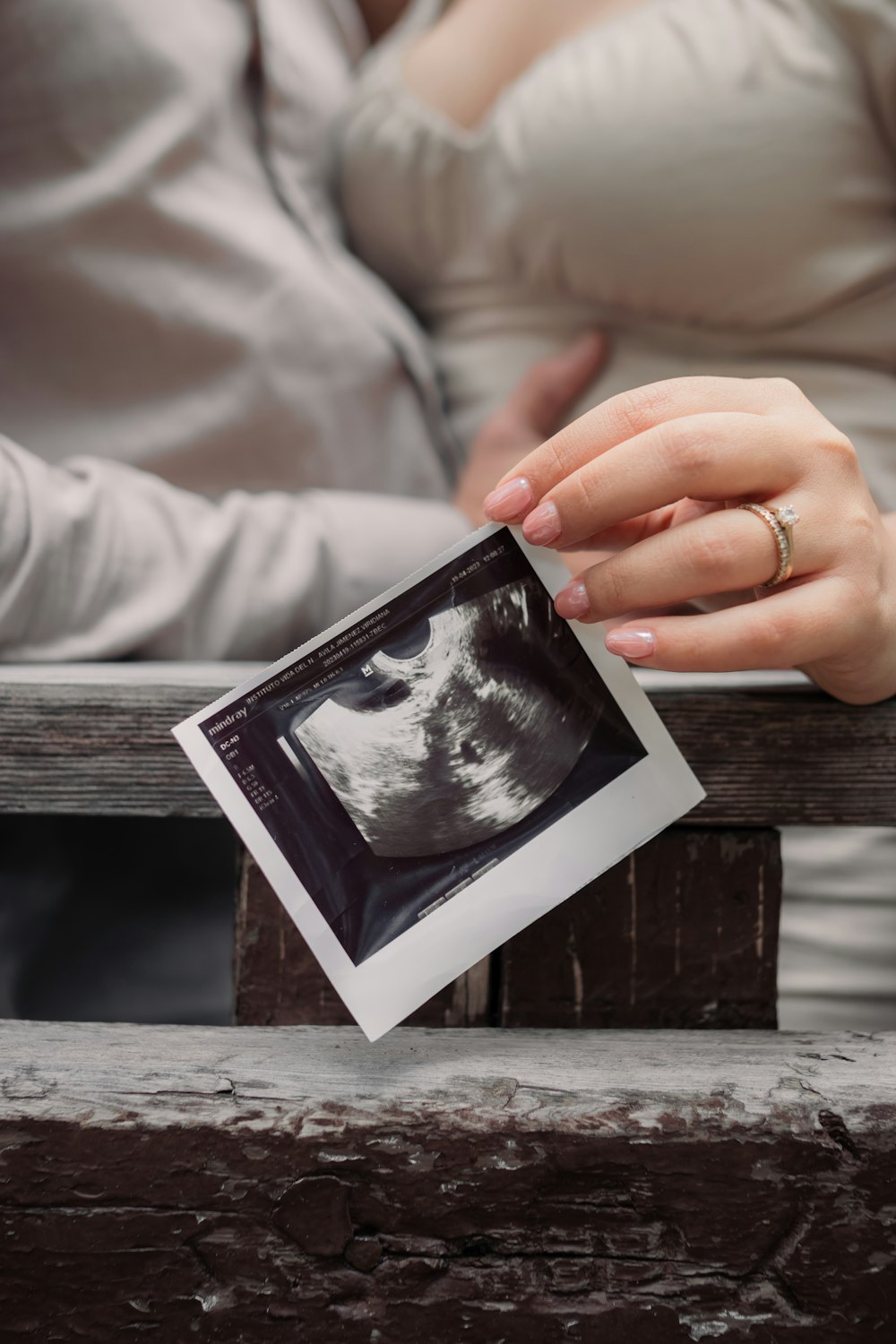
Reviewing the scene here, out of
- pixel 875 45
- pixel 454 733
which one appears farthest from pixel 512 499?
pixel 875 45

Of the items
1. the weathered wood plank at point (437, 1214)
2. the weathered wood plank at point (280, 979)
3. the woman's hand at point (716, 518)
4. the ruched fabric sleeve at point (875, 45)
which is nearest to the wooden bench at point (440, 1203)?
the weathered wood plank at point (437, 1214)

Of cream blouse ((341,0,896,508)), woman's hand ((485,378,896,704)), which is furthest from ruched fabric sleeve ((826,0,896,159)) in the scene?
woman's hand ((485,378,896,704))

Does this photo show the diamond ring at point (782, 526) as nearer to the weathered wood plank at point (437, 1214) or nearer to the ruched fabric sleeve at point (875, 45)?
the weathered wood plank at point (437, 1214)

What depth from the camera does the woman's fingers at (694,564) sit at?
435mm

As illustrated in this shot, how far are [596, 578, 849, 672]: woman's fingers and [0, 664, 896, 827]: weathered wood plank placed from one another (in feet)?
0.23

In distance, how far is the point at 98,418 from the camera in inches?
33.1

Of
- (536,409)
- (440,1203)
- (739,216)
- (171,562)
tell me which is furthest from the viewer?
(536,409)

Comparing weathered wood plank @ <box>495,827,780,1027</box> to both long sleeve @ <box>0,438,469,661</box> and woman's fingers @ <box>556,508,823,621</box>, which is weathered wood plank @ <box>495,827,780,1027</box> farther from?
long sleeve @ <box>0,438,469,661</box>

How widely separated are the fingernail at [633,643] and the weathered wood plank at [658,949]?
0.16 m

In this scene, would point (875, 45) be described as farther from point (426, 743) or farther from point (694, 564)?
point (426, 743)

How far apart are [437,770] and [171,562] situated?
0.30m

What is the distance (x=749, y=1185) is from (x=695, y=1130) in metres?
0.03

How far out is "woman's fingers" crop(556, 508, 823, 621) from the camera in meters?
0.44

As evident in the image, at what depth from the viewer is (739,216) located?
31.4 inches
